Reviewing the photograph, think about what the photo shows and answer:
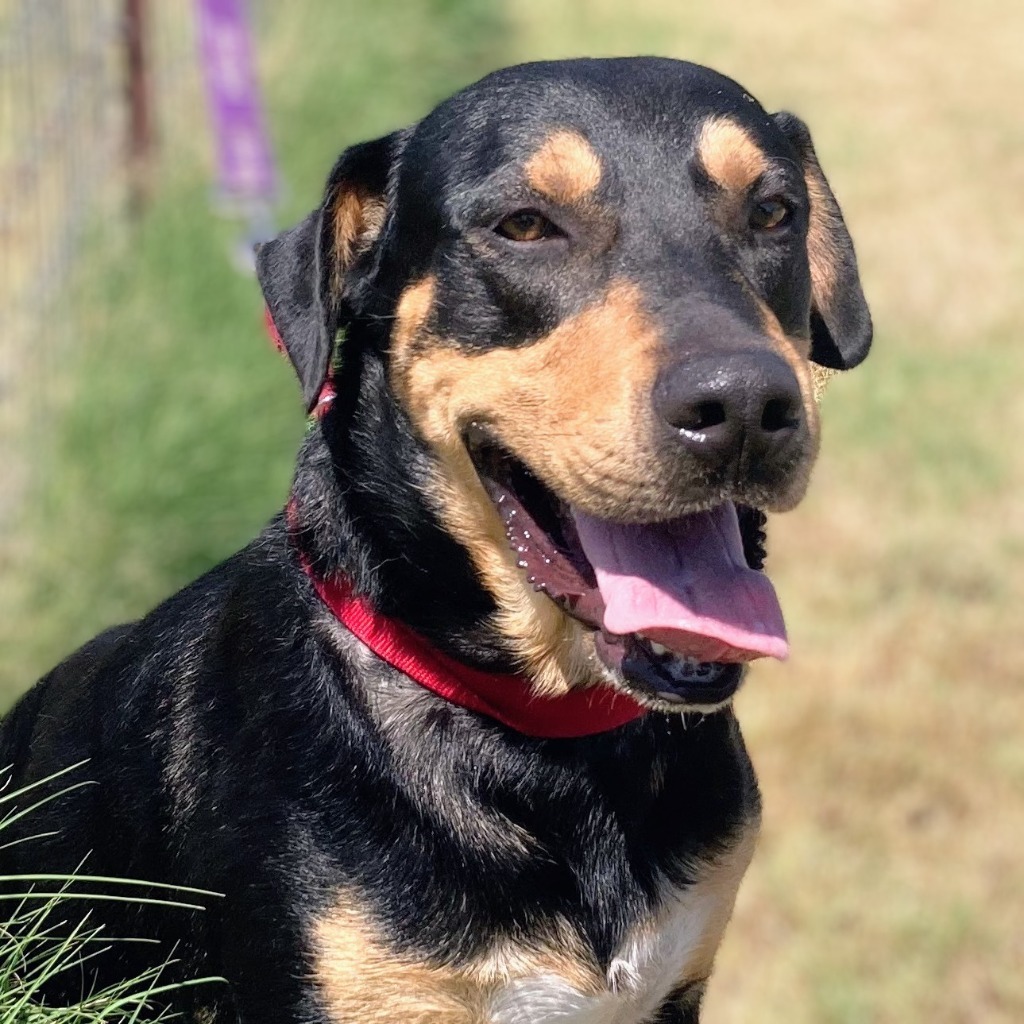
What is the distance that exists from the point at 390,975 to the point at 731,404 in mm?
1064

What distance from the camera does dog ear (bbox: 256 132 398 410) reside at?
10.2 ft

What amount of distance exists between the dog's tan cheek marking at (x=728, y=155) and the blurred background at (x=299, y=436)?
2.55 metres

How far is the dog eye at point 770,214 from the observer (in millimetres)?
3172

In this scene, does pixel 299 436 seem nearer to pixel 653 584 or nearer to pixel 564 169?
pixel 564 169

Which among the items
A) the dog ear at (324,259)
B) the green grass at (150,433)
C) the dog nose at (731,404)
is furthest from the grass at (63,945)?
the green grass at (150,433)

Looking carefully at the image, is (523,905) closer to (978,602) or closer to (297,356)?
(297,356)

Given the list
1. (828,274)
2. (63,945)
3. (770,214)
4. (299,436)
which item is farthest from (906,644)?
(63,945)

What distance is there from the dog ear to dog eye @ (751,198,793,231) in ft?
2.29

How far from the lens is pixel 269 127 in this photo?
26.2ft

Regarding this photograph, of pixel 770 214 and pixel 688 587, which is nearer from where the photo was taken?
pixel 688 587

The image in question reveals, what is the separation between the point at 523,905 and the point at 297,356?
1.02 m

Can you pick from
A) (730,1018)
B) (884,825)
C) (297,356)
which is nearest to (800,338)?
(297,356)

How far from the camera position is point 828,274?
3.54m

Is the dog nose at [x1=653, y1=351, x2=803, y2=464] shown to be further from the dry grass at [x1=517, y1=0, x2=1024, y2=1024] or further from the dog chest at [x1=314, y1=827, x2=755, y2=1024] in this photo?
the dry grass at [x1=517, y1=0, x2=1024, y2=1024]
